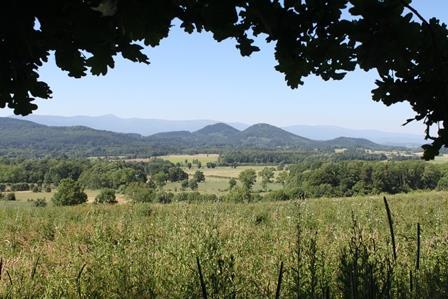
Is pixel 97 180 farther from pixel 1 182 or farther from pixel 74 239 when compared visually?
pixel 74 239

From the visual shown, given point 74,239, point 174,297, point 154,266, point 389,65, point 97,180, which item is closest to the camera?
point 389,65

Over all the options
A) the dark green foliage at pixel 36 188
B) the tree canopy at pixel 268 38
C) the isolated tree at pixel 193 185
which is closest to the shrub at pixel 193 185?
the isolated tree at pixel 193 185

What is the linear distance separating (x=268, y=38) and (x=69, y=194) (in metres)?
65.3

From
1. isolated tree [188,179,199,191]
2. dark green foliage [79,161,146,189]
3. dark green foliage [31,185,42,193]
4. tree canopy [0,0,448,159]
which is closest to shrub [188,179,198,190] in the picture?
isolated tree [188,179,199,191]

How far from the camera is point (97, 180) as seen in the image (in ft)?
340

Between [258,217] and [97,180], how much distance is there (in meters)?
93.3

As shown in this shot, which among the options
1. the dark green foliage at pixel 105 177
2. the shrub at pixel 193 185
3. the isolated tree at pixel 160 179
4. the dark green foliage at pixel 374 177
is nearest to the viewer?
→ the dark green foliage at pixel 374 177

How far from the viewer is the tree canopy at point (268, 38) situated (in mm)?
1895

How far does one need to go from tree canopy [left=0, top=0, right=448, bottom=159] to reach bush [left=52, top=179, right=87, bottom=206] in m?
61.7

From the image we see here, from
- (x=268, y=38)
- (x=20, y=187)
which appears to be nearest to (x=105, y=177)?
(x=20, y=187)

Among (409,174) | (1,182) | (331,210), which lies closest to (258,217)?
(331,210)

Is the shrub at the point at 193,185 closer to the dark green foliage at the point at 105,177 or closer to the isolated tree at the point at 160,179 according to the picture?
the isolated tree at the point at 160,179

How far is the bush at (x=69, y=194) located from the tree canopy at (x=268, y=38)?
202ft

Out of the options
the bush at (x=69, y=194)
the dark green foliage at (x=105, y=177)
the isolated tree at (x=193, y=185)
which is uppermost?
the bush at (x=69, y=194)
